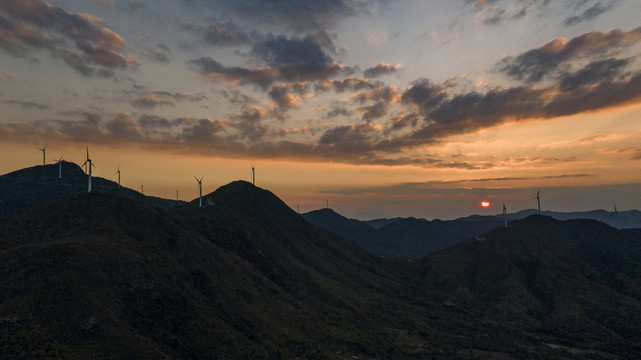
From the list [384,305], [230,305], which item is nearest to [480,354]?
[384,305]

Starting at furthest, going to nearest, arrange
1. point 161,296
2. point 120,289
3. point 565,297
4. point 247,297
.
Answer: point 565,297 → point 247,297 → point 161,296 → point 120,289

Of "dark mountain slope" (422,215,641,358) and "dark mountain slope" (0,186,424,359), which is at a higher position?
"dark mountain slope" (0,186,424,359)

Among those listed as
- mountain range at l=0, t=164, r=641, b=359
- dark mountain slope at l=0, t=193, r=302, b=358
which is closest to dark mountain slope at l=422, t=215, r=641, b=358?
mountain range at l=0, t=164, r=641, b=359

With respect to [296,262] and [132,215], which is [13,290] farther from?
[296,262]

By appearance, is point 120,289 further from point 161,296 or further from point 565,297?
point 565,297

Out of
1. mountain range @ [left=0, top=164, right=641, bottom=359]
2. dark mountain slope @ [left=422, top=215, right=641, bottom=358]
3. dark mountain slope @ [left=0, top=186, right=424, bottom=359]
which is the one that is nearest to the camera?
dark mountain slope @ [left=0, top=186, right=424, bottom=359]

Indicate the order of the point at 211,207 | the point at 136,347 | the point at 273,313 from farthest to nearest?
1. the point at 211,207
2. the point at 273,313
3. the point at 136,347

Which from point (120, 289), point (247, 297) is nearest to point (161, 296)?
point (120, 289)

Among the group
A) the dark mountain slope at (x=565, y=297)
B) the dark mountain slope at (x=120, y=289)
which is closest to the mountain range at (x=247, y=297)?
the dark mountain slope at (x=120, y=289)

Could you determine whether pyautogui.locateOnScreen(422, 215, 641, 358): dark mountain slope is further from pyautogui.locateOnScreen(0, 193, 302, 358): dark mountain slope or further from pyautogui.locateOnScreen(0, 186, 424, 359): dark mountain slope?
pyautogui.locateOnScreen(0, 193, 302, 358): dark mountain slope
